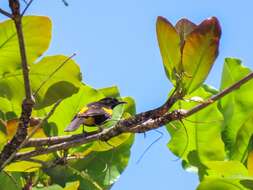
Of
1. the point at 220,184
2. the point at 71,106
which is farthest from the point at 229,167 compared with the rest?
the point at 71,106

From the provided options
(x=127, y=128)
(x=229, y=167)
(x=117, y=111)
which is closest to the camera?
(x=127, y=128)

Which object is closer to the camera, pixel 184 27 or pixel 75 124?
pixel 184 27

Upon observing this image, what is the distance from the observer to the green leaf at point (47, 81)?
1923 millimetres

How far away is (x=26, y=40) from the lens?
2.07 m

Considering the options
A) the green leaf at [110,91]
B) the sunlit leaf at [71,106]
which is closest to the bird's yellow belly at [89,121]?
the sunlit leaf at [71,106]

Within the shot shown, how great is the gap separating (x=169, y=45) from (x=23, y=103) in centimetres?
43

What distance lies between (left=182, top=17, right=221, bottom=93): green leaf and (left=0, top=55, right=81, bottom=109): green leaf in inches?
17.4

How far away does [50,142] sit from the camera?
1521 millimetres

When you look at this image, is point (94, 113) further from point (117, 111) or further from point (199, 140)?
point (199, 140)

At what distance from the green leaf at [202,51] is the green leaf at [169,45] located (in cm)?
2

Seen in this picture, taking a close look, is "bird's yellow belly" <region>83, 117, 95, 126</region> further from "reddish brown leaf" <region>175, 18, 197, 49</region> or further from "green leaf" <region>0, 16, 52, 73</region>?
"reddish brown leaf" <region>175, 18, 197, 49</region>

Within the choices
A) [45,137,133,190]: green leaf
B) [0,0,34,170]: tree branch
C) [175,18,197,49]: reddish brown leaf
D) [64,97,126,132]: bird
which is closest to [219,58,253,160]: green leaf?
[45,137,133,190]: green leaf

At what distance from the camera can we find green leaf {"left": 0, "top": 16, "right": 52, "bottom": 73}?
6.65 ft

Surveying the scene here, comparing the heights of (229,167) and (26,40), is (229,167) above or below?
below
